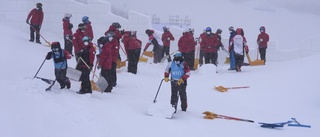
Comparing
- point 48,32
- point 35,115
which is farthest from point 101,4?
point 35,115

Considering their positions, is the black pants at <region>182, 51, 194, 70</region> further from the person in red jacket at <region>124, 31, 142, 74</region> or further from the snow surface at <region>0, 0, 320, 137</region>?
the person in red jacket at <region>124, 31, 142, 74</region>

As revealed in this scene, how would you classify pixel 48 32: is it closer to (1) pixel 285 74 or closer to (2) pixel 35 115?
(1) pixel 285 74

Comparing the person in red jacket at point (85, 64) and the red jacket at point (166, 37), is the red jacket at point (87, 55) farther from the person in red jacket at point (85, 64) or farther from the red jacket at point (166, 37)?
the red jacket at point (166, 37)

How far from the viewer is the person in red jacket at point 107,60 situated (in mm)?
10805

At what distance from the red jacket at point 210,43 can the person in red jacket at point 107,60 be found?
6120 millimetres

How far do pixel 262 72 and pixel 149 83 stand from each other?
4.54 metres

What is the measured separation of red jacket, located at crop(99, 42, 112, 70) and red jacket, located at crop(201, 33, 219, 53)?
253 inches

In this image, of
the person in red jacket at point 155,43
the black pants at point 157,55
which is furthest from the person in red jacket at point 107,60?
the black pants at point 157,55

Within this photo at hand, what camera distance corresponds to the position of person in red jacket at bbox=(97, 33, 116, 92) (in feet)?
35.5

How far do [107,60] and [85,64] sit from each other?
3.39 ft

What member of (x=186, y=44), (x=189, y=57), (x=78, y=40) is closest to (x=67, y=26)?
(x=78, y=40)

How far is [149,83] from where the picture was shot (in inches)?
537

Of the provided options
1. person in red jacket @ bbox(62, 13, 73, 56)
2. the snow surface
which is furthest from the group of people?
the snow surface

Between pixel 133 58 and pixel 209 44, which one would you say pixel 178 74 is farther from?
pixel 209 44
